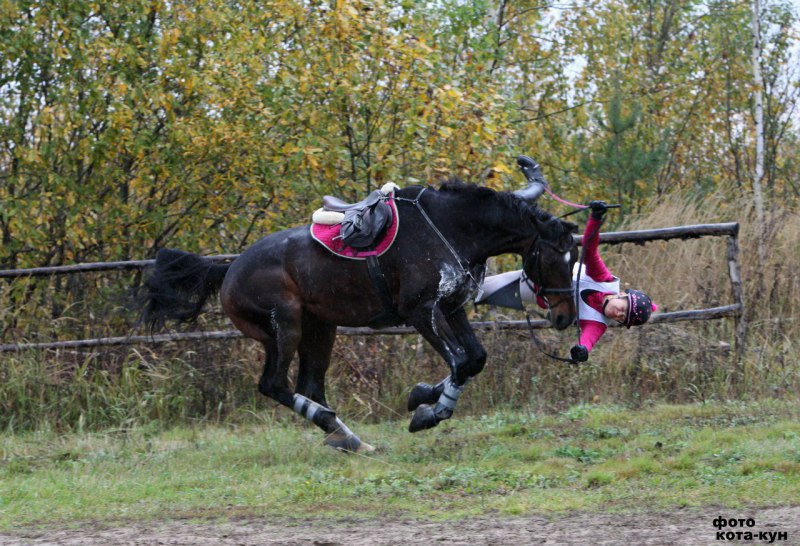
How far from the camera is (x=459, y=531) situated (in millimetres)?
5188

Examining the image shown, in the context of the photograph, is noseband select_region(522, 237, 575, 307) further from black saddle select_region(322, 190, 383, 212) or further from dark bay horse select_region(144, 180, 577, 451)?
black saddle select_region(322, 190, 383, 212)

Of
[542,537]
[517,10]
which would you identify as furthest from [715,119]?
[542,537]

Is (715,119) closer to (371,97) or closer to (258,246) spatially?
(371,97)

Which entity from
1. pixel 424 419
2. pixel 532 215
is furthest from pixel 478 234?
pixel 424 419

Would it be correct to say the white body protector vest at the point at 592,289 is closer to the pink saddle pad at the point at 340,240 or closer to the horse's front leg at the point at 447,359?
the horse's front leg at the point at 447,359

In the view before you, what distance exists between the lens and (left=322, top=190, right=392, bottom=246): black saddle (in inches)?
291

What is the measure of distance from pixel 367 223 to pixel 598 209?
1.70m

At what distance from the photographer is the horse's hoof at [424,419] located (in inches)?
287

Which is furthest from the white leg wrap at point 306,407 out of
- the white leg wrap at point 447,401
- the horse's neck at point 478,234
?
the horse's neck at point 478,234

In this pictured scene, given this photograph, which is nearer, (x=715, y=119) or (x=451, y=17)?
(x=451, y=17)

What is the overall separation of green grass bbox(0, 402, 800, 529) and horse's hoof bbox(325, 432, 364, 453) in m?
0.09

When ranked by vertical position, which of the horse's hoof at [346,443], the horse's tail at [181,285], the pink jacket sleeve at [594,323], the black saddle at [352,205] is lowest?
the horse's hoof at [346,443]

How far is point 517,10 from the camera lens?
16.6 metres

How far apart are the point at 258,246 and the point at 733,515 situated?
440 centimetres
